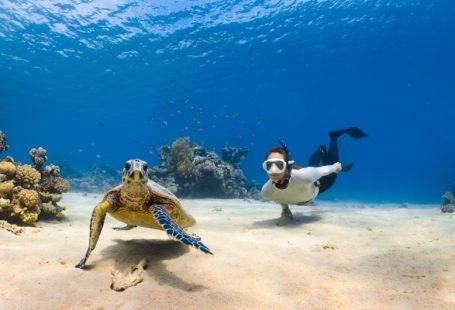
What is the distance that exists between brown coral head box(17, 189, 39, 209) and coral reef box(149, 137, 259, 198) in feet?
28.3

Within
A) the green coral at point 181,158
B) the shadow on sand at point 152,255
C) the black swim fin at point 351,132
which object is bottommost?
the shadow on sand at point 152,255

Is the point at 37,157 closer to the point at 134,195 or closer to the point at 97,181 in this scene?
the point at 134,195

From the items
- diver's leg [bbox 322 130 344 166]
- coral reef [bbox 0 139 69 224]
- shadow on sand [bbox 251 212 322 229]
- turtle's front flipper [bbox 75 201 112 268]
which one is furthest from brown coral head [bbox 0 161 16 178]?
diver's leg [bbox 322 130 344 166]

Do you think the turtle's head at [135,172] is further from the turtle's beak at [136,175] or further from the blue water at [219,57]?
the blue water at [219,57]

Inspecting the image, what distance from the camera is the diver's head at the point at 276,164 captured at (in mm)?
5418

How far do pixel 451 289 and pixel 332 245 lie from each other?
5.69ft

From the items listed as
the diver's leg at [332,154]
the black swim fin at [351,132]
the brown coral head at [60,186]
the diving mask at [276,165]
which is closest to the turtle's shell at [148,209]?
the diving mask at [276,165]

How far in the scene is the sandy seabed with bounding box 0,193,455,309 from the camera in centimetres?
264

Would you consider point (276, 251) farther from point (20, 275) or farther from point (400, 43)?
point (400, 43)

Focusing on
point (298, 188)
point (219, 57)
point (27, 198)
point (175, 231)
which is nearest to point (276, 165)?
point (298, 188)

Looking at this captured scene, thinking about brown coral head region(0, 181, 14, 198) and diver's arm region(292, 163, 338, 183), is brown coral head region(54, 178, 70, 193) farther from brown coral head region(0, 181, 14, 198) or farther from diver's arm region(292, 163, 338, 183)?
diver's arm region(292, 163, 338, 183)

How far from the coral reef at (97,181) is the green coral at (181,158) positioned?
280 inches

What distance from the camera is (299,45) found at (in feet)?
117

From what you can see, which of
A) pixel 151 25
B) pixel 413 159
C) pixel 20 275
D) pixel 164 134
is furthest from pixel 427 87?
pixel 413 159
